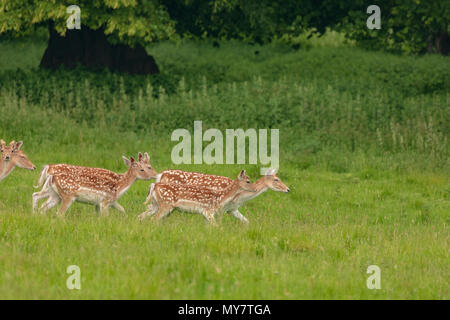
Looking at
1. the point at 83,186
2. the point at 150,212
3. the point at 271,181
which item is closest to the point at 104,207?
the point at 83,186

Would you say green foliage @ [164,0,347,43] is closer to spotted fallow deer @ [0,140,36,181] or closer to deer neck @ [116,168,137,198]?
spotted fallow deer @ [0,140,36,181]

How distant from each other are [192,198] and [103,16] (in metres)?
13.2

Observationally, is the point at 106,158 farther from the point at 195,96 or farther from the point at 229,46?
the point at 229,46

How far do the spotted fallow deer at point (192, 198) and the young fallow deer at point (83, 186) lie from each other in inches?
24.0

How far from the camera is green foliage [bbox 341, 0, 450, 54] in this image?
26202 millimetres

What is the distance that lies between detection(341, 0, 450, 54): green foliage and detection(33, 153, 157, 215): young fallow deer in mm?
16836

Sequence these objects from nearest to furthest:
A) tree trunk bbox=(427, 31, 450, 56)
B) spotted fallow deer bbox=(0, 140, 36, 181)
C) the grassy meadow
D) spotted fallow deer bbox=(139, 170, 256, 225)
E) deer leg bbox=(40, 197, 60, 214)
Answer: the grassy meadow
spotted fallow deer bbox=(139, 170, 256, 225)
deer leg bbox=(40, 197, 60, 214)
spotted fallow deer bbox=(0, 140, 36, 181)
tree trunk bbox=(427, 31, 450, 56)

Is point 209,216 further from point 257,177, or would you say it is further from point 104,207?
point 257,177

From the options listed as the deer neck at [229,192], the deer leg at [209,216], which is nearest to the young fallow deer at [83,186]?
the deer leg at [209,216]

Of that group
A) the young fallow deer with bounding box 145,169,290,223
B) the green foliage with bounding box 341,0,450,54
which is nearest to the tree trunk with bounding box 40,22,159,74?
the green foliage with bounding box 341,0,450,54

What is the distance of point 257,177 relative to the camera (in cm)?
1686

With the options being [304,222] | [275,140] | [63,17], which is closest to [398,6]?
[275,140]
